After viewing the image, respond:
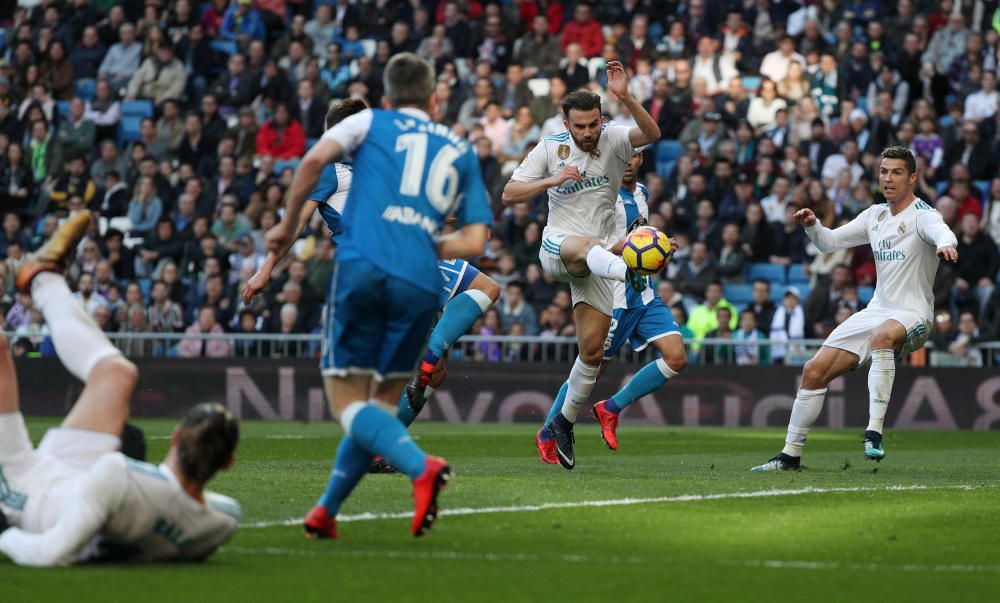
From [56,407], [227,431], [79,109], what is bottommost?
[56,407]

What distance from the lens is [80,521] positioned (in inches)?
239

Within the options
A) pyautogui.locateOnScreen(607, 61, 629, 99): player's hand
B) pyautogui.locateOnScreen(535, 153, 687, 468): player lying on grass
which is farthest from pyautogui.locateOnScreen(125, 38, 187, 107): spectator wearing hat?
pyautogui.locateOnScreen(607, 61, 629, 99): player's hand

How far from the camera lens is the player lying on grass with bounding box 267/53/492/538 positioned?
281 inches

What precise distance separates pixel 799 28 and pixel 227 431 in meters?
21.5

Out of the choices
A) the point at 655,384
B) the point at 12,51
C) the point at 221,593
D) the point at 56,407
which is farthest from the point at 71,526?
the point at 12,51

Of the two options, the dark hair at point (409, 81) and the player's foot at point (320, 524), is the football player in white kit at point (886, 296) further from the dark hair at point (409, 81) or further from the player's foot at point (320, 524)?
the player's foot at point (320, 524)

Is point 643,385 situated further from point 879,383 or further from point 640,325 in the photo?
point 879,383

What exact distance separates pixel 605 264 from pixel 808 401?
77.8 inches

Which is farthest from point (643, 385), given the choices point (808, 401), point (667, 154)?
point (667, 154)

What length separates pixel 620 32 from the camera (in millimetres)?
26406

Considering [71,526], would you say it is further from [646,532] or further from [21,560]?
[646,532]

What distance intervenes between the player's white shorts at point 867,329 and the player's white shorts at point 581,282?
1.74m

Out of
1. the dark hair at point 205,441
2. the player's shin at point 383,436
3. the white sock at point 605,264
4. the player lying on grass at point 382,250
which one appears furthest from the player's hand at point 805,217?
the dark hair at point 205,441

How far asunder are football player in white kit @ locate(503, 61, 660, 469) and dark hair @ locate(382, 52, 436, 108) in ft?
12.7
